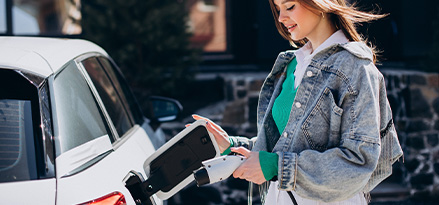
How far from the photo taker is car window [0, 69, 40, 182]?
1.91 meters

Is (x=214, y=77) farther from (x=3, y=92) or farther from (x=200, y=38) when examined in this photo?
(x=3, y=92)

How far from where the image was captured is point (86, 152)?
2.15m

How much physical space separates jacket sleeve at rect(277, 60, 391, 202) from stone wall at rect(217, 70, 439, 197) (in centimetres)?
392

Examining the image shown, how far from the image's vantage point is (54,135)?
6.63ft

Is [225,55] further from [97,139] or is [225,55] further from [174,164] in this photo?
[174,164]

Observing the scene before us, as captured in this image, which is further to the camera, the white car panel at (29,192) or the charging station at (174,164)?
the charging station at (174,164)

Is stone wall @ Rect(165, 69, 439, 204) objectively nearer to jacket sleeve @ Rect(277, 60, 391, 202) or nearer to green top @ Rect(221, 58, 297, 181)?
green top @ Rect(221, 58, 297, 181)

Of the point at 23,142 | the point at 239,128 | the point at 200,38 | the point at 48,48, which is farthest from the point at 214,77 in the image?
the point at 23,142

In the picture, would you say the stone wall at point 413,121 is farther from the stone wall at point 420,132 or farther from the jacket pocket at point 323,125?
the jacket pocket at point 323,125

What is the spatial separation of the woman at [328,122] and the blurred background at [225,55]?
2.35 m

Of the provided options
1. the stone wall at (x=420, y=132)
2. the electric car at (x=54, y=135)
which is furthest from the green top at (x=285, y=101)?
the stone wall at (x=420, y=132)

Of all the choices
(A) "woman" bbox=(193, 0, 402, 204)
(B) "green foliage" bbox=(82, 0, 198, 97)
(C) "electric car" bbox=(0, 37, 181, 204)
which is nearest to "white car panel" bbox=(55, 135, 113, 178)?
(C) "electric car" bbox=(0, 37, 181, 204)

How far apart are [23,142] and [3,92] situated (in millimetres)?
215

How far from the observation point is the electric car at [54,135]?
188 centimetres
